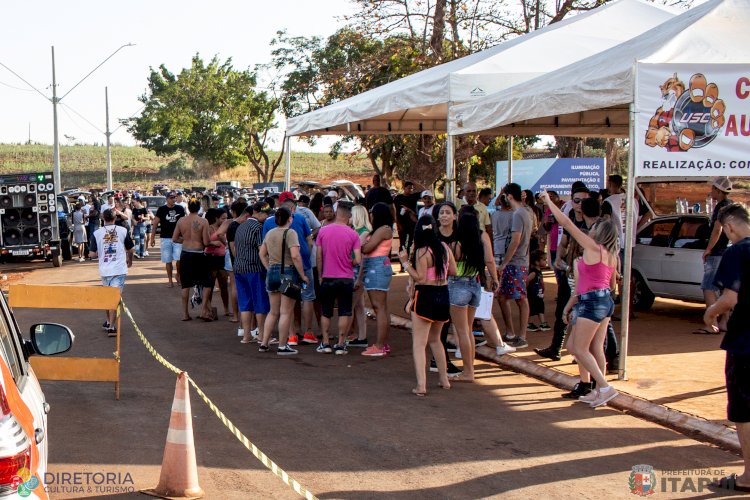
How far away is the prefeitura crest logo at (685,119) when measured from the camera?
8.68 m

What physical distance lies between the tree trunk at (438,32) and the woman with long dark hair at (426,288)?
16.5m

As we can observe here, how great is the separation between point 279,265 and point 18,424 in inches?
309

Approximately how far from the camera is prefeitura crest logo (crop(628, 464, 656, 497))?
6034 millimetres

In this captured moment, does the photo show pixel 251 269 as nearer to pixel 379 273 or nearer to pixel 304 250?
pixel 304 250

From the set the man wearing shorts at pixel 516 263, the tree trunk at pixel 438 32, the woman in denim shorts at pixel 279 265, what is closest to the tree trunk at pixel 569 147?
the tree trunk at pixel 438 32

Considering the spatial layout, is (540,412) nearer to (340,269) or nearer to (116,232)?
(340,269)

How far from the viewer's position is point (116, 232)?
1287 centimetres

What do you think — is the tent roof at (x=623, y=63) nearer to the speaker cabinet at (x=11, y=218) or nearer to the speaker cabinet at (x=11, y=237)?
the speaker cabinet at (x=11, y=218)

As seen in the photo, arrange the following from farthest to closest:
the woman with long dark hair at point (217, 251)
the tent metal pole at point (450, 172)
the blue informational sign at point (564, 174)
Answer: the blue informational sign at point (564, 174) → the woman with long dark hair at point (217, 251) → the tent metal pole at point (450, 172)

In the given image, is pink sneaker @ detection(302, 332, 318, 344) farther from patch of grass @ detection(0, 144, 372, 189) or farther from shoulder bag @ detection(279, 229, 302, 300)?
patch of grass @ detection(0, 144, 372, 189)

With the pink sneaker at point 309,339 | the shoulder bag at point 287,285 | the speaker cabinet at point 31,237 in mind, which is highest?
the shoulder bag at point 287,285

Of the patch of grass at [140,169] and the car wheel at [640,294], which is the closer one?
the car wheel at [640,294]

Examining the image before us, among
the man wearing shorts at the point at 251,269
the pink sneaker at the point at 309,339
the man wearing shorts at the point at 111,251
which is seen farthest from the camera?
the man wearing shorts at the point at 111,251

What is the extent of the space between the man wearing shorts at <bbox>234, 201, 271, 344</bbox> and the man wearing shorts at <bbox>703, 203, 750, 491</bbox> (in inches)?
270
